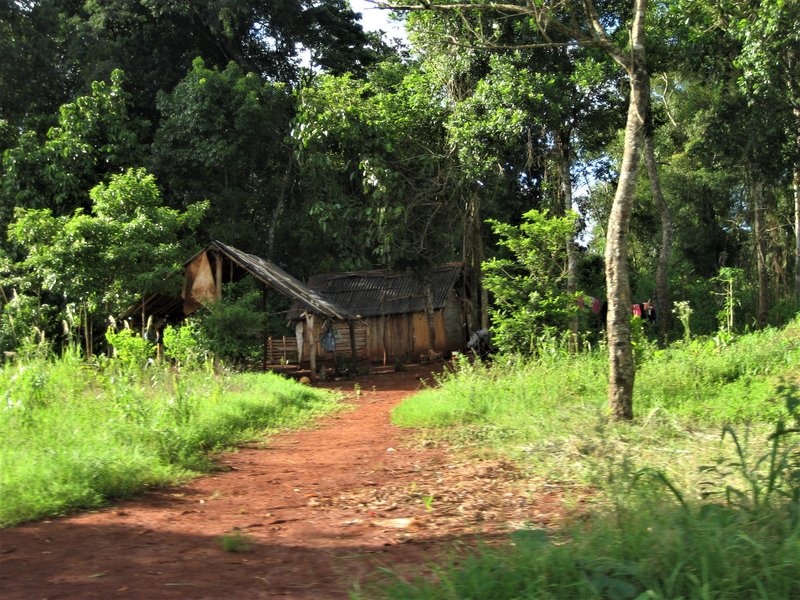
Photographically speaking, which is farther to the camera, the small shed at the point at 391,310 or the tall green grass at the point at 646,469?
the small shed at the point at 391,310

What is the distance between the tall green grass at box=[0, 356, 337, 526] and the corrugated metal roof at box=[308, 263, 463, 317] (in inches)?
662

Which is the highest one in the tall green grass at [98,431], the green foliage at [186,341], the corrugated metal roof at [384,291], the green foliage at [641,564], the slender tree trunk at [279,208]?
the slender tree trunk at [279,208]

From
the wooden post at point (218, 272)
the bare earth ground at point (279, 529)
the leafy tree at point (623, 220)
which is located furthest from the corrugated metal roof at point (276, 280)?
the bare earth ground at point (279, 529)

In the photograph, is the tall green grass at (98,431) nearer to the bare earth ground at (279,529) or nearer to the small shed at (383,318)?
the bare earth ground at (279,529)

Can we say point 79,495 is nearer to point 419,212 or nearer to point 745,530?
point 745,530

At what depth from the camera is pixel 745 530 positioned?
3.69m

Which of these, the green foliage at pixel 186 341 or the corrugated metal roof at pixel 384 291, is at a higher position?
the corrugated metal roof at pixel 384 291

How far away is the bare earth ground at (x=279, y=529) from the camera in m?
3.88

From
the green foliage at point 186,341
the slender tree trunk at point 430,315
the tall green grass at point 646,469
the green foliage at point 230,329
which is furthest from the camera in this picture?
the slender tree trunk at point 430,315

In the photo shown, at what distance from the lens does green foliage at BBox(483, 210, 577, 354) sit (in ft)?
42.7

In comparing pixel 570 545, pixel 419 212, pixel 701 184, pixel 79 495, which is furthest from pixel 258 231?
pixel 570 545

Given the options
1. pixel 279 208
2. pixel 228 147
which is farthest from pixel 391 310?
pixel 228 147

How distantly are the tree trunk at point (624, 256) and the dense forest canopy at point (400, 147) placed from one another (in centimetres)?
7

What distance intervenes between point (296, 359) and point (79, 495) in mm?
20307
